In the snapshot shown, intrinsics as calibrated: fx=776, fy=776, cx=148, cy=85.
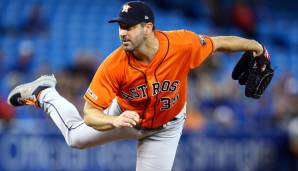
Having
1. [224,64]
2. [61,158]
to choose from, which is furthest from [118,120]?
[224,64]

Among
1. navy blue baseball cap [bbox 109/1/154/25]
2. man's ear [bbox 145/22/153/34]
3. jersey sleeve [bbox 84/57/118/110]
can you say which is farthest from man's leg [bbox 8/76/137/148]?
navy blue baseball cap [bbox 109/1/154/25]

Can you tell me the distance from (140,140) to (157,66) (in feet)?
2.78

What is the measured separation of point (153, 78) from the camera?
19.1 feet

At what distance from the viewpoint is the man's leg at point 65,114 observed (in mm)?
6234

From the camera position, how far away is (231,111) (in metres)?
9.93

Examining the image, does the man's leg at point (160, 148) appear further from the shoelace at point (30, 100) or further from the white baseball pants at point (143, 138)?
the shoelace at point (30, 100)

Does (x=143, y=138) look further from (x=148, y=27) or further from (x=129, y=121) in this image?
(x=129, y=121)

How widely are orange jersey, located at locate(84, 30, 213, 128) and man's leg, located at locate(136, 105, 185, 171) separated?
0.14 metres

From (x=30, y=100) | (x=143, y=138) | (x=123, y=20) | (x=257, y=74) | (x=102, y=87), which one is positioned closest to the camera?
(x=123, y=20)

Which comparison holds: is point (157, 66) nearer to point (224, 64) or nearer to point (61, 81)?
point (61, 81)

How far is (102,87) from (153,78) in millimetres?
414

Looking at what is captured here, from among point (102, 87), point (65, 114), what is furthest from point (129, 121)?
point (65, 114)

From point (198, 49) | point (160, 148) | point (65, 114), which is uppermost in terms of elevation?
point (198, 49)

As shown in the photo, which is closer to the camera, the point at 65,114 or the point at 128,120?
the point at 128,120
